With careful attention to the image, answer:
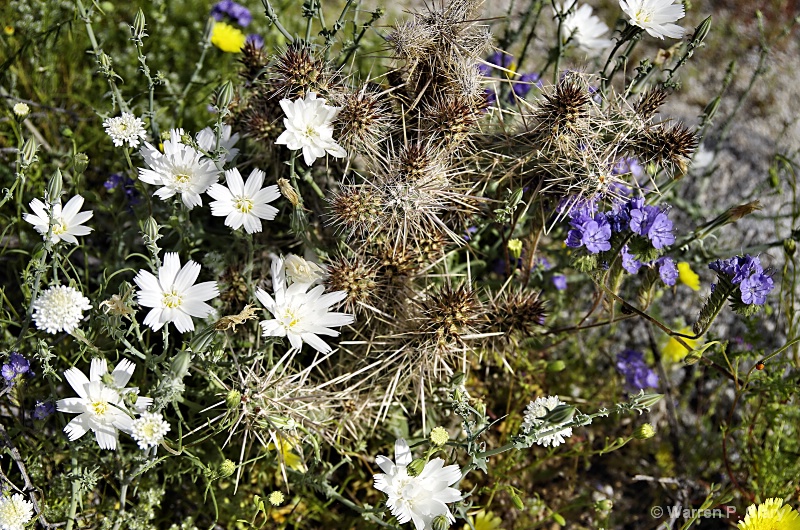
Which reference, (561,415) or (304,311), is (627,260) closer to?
(561,415)

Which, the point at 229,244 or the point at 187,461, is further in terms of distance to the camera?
the point at 229,244

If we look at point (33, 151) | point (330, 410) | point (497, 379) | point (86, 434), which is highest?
point (497, 379)

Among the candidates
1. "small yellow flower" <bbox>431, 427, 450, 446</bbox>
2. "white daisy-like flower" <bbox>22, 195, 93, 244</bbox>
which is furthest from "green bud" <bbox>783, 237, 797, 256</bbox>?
"white daisy-like flower" <bbox>22, 195, 93, 244</bbox>

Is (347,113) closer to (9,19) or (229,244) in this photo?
(229,244)

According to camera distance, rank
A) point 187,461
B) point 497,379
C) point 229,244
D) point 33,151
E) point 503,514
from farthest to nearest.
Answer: point 497,379, point 503,514, point 229,244, point 187,461, point 33,151

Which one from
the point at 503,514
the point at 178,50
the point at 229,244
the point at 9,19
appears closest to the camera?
the point at 229,244

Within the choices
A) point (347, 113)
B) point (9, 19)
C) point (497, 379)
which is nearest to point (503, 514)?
point (497, 379)

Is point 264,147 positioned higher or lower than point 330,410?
higher

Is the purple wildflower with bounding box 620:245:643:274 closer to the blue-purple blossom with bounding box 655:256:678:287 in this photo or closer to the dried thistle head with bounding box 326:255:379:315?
the blue-purple blossom with bounding box 655:256:678:287
